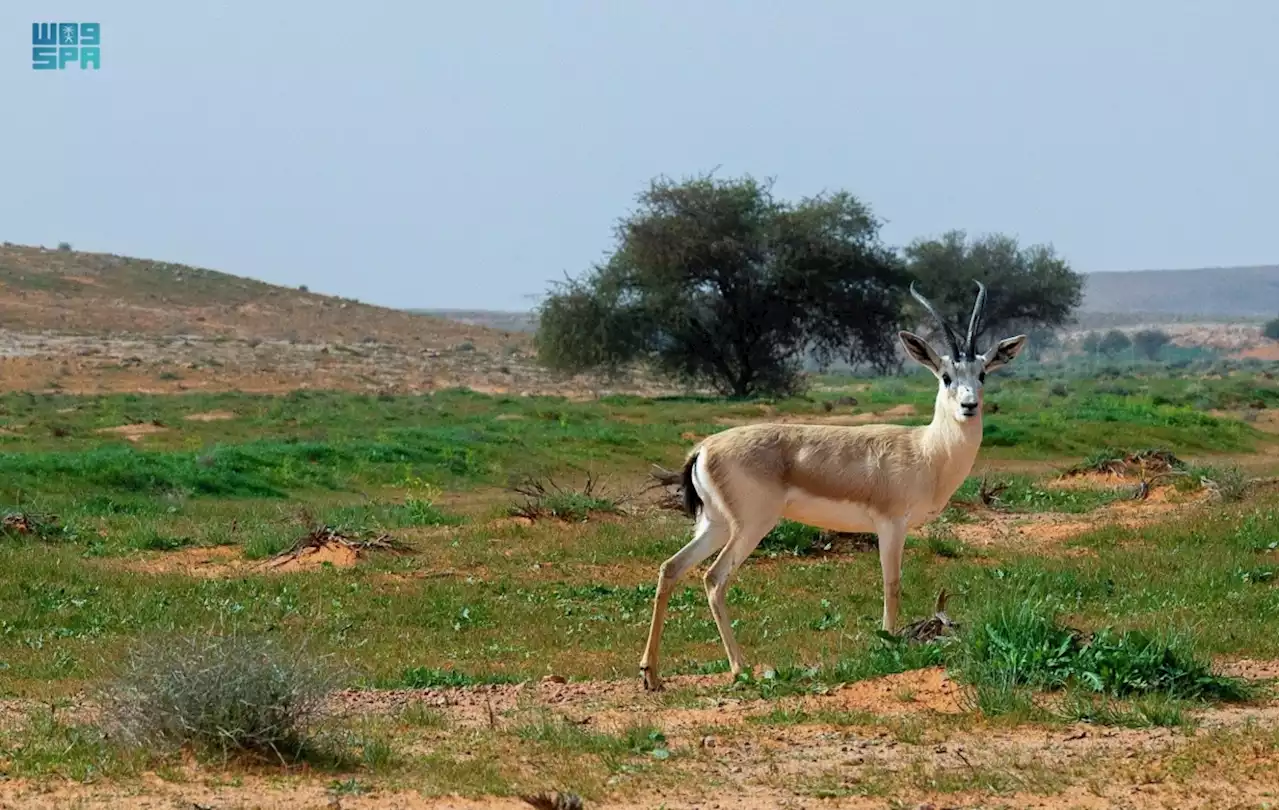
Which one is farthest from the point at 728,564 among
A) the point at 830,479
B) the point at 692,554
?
the point at 830,479

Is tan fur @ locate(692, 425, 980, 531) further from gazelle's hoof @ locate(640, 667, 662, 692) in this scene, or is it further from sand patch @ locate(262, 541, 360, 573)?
sand patch @ locate(262, 541, 360, 573)

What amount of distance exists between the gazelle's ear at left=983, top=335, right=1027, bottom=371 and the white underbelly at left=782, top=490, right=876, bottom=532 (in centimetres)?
123

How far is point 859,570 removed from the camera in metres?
14.7

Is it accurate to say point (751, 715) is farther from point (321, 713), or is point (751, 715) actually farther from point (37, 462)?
point (37, 462)

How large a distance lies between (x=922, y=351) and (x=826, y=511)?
4.34 feet

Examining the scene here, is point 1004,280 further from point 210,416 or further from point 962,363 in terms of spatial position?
point 962,363

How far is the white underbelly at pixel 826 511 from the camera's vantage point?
1000 centimetres

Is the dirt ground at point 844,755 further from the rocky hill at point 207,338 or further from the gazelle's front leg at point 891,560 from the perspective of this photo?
the rocky hill at point 207,338

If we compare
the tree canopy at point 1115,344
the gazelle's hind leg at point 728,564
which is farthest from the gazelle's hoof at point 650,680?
the tree canopy at point 1115,344

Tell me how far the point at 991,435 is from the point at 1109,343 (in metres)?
93.0

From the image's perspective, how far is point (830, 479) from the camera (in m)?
10.0

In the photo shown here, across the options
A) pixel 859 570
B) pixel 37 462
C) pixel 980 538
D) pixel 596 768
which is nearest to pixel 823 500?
pixel 596 768

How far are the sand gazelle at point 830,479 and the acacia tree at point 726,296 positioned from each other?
3775 centimetres

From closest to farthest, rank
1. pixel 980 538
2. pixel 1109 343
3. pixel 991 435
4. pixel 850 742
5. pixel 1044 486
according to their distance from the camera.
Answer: pixel 850 742 → pixel 980 538 → pixel 1044 486 → pixel 991 435 → pixel 1109 343
